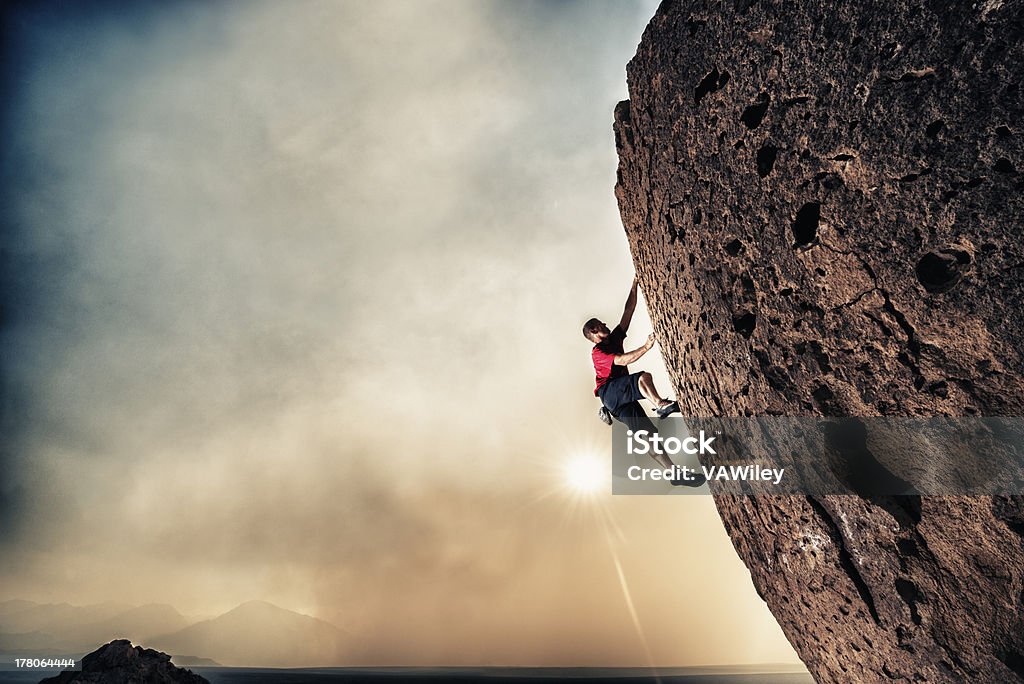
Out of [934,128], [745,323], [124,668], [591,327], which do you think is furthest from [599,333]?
[124,668]

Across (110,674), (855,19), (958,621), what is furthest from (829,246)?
(110,674)

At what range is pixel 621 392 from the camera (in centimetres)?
488

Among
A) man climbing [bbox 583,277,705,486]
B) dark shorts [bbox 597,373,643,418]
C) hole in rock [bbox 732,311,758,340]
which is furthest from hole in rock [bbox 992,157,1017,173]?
dark shorts [bbox 597,373,643,418]

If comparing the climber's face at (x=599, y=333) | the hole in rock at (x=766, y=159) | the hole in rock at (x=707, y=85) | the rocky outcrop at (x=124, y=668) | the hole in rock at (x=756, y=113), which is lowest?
the rocky outcrop at (x=124, y=668)

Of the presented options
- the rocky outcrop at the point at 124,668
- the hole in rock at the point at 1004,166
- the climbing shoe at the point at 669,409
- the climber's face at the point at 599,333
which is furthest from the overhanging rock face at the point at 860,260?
the rocky outcrop at the point at 124,668

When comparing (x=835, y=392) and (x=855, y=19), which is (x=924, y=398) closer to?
(x=835, y=392)

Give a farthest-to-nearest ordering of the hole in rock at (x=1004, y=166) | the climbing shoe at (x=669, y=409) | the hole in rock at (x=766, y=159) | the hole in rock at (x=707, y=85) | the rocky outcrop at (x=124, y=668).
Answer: the rocky outcrop at (x=124, y=668) < the climbing shoe at (x=669, y=409) < the hole in rock at (x=707, y=85) < the hole in rock at (x=766, y=159) < the hole in rock at (x=1004, y=166)

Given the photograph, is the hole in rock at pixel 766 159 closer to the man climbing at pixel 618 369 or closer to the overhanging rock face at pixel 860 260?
the overhanging rock face at pixel 860 260

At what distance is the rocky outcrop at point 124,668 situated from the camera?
875 cm

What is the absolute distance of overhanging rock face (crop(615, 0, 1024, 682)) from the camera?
99.5 inches

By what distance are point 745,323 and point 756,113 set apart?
4.21 feet

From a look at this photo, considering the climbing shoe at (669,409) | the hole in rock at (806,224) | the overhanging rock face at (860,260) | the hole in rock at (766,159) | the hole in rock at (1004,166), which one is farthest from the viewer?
the climbing shoe at (669,409)

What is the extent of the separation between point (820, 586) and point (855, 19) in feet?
11.4

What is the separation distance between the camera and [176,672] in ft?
32.2
